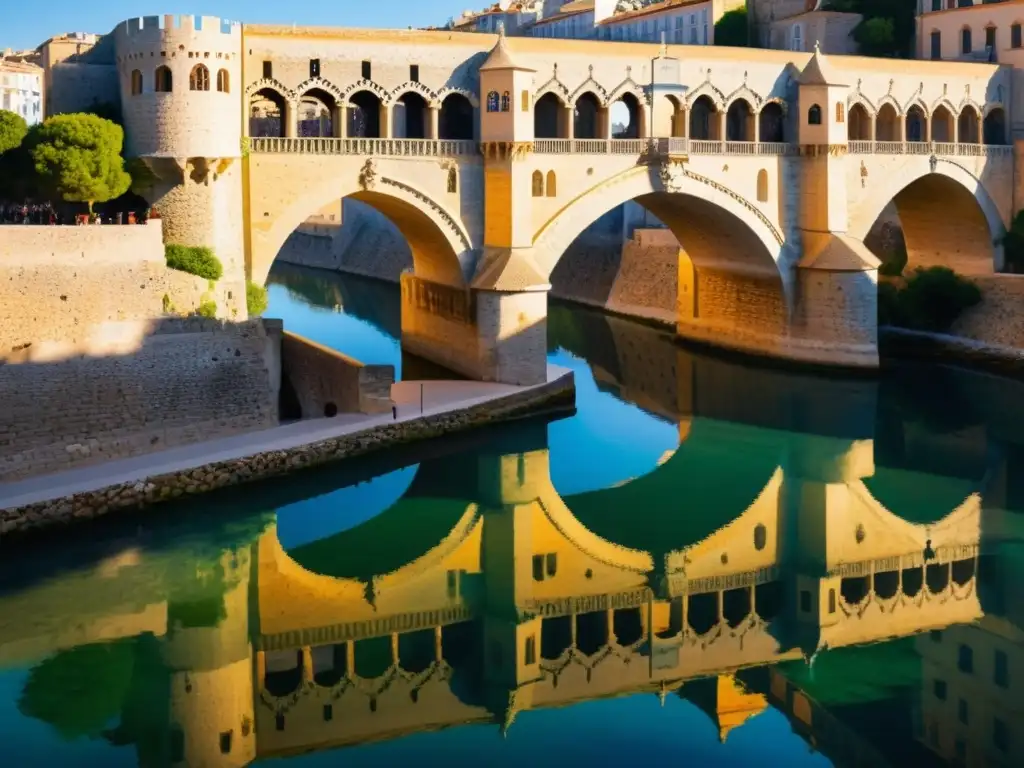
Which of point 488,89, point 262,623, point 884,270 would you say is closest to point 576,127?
point 488,89

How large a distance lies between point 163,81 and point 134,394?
252 inches

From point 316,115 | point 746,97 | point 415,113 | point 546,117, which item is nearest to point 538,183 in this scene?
point 546,117

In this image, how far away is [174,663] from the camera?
1524cm

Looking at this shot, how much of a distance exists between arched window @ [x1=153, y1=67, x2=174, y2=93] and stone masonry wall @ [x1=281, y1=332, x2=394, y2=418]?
17.1 ft

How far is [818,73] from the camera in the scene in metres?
32.9

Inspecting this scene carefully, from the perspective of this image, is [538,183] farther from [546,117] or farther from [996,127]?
[996,127]

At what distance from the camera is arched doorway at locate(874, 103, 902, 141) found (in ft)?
117

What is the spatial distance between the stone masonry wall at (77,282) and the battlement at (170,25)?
386 centimetres

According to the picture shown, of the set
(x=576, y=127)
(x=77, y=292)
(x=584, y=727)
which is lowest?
(x=584, y=727)

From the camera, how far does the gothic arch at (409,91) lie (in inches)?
1108

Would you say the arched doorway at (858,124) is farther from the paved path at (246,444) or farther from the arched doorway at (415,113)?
the paved path at (246,444)

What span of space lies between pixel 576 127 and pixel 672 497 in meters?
13.8

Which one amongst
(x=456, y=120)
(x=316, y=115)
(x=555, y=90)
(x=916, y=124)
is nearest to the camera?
(x=555, y=90)

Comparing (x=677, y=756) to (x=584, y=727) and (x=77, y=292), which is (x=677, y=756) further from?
(x=77, y=292)
